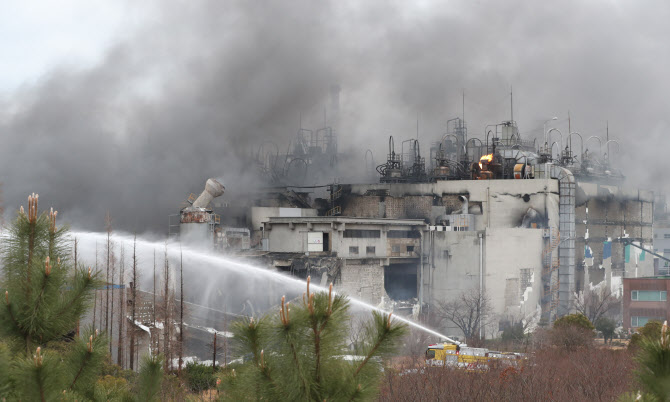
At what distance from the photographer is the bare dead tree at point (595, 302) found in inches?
2006

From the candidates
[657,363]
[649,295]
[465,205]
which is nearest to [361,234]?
[465,205]

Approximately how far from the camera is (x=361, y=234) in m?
47.1

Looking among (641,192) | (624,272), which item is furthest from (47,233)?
(641,192)

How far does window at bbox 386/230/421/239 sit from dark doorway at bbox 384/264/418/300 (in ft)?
8.27

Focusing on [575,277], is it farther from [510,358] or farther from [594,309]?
[510,358]

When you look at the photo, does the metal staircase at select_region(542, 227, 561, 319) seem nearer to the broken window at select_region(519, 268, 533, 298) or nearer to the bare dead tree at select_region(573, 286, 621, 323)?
the bare dead tree at select_region(573, 286, 621, 323)

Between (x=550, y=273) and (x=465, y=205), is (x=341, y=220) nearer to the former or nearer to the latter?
(x=465, y=205)

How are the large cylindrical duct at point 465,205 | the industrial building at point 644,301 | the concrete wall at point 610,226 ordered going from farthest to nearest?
1. the concrete wall at point 610,226
2. the large cylindrical duct at point 465,205
3. the industrial building at point 644,301

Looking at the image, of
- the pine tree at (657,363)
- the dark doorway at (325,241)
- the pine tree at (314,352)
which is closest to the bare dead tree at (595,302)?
the dark doorway at (325,241)

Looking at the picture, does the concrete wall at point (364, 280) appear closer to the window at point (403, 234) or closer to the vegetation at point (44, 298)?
the window at point (403, 234)

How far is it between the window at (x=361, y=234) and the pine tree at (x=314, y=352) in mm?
38820

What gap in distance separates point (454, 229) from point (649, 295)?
1327 centimetres

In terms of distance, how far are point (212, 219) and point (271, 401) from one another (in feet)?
127

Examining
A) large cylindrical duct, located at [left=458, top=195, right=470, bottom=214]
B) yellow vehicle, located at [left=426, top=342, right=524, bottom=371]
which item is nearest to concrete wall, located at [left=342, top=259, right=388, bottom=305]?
large cylindrical duct, located at [left=458, top=195, right=470, bottom=214]
